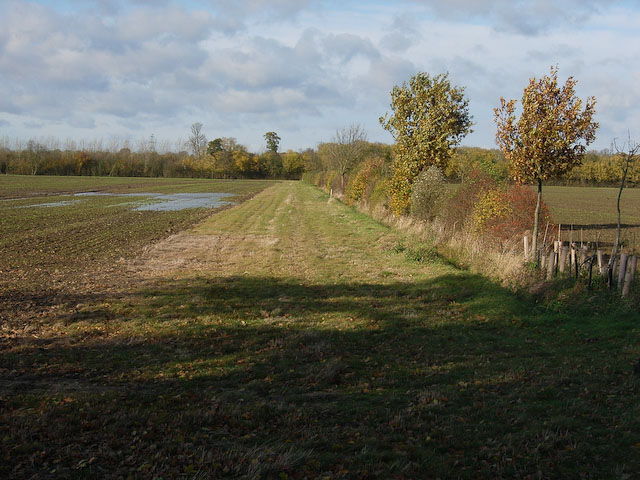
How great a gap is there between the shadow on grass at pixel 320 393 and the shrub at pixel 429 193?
30.2 feet

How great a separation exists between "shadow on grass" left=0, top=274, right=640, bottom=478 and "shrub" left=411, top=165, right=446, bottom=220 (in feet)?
30.2

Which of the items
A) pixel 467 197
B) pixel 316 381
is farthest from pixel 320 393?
pixel 467 197

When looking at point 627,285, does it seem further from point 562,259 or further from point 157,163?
point 157,163

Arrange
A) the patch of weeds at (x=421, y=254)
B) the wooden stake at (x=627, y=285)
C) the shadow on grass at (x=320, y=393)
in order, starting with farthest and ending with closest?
the patch of weeds at (x=421, y=254) → the wooden stake at (x=627, y=285) → the shadow on grass at (x=320, y=393)

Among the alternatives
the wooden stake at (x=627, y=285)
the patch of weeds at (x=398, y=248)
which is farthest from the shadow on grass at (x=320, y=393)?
the patch of weeds at (x=398, y=248)

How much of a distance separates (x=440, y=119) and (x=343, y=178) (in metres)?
23.9

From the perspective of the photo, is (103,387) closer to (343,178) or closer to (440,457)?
(440,457)

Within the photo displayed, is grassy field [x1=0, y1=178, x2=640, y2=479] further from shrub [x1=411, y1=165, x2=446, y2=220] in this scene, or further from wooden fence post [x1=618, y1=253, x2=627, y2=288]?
shrub [x1=411, y1=165, x2=446, y2=220]

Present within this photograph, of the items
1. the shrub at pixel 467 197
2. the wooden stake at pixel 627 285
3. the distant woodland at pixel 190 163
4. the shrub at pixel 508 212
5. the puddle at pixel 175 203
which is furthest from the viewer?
the distant woodland at pixel 190 163

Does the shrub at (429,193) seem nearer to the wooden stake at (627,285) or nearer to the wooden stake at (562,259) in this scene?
the wooden stake at (562,259)

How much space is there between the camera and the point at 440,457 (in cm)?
409

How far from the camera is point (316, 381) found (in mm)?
6098

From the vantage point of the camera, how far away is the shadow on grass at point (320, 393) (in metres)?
4.01

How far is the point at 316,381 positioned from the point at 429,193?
1394 centimetres
